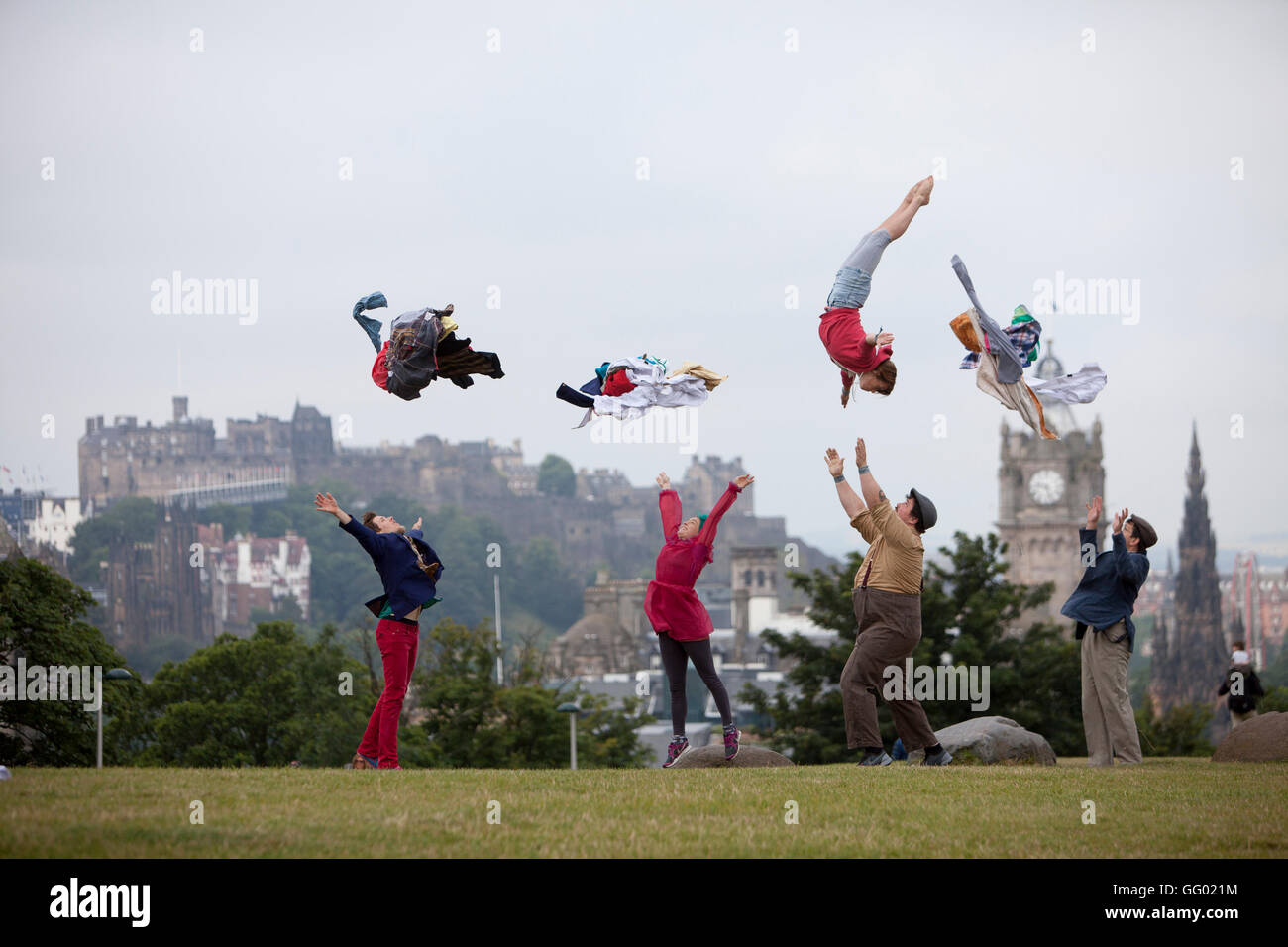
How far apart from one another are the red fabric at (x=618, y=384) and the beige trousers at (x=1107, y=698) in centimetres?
487

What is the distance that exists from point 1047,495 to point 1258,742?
428ft

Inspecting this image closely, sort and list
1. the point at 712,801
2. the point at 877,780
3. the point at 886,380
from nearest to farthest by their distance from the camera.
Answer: the point at 712,801 → the point at 877,780 → the point at 886,380

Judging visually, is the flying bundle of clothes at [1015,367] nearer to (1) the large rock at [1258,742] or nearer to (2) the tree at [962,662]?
(1) the large rock at [1258,742]

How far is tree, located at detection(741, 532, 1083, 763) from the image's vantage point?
32594 mm

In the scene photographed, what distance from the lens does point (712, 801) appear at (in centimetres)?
1041

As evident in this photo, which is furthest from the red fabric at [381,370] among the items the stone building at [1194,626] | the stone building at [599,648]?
the stone building at [1194,626]

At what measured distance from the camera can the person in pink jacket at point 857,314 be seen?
12914 mm

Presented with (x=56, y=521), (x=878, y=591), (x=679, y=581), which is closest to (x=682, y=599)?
(x=679, y=581)

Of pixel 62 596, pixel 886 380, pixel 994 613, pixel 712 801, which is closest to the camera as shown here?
pixel 712 801

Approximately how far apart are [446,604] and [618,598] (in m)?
21.2

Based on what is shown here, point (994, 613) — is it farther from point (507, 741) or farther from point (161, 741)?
point (161, 741)
